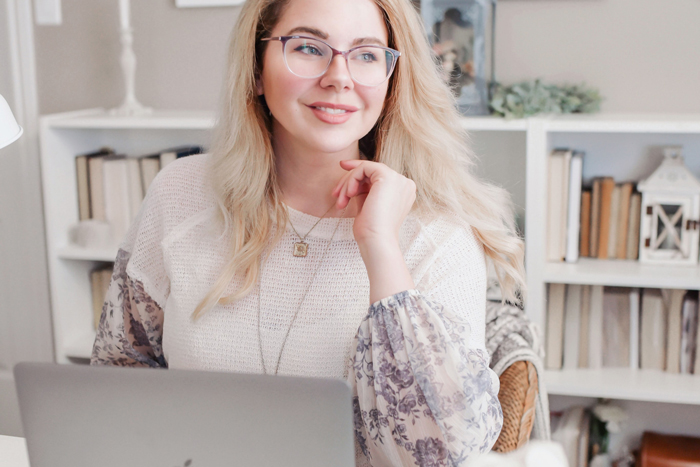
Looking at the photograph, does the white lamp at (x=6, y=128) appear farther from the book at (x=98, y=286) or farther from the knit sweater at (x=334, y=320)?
the book at (x=98, y=286)

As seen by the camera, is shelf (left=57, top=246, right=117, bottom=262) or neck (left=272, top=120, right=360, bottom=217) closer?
neck (left=272, top=120, right=360, bottom=217)

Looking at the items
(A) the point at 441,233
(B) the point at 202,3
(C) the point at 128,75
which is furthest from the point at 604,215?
(C) the point at 128,75

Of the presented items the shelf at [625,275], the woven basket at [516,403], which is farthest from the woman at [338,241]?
the shelf at [625,275]

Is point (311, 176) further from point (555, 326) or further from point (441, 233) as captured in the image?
point (555, 326)

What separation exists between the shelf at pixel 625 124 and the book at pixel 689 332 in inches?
20.5

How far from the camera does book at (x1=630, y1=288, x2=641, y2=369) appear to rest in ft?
6.90

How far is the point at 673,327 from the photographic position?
2070 millimetres

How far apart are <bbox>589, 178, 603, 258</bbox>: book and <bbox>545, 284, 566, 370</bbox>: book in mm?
156

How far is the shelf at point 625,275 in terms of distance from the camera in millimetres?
1919

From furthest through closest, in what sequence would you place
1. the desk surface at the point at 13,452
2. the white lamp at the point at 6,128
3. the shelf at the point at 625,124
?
the shelf at the point at 625,124
the desk surface at the point at 13,452
the white lamp at the point at 6,128

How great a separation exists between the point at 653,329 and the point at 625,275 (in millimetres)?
266

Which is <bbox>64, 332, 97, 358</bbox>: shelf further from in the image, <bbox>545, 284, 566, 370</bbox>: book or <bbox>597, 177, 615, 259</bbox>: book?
<bbox>597, 177, 615, 259</bbox>: book

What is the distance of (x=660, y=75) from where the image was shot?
2.13m

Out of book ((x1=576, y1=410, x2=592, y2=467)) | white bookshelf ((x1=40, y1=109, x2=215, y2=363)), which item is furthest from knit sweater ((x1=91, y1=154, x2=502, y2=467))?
book ((x1=576, y1=410, x2=592, y2=467))
